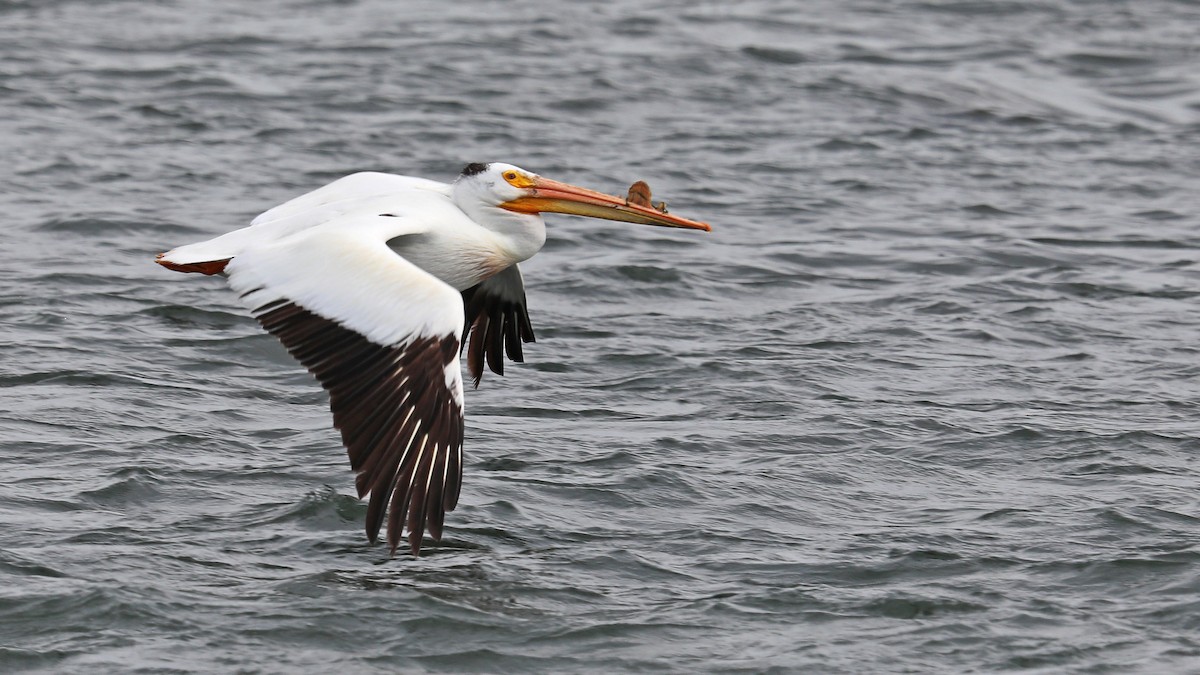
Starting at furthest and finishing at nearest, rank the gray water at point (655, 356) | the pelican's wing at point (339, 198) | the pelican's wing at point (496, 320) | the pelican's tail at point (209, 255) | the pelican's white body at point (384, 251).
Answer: the pelican's wing at point (496, 320) < the pelican's wing at point (339, 198) < the pelican's tail at point (209, 255) < the pelican's white body at point (384, 251) < the gray water at point (655, 356)

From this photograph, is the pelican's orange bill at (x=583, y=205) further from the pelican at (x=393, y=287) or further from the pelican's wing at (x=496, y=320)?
the pelican's wing at (x=496, y=320)

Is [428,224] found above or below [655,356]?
above

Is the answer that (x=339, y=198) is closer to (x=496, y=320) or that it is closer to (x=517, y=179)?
(x=517, y=179)

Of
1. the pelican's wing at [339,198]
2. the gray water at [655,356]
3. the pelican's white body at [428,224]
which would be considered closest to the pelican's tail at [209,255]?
the pelican's white body at [428,224]

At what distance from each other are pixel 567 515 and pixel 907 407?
2112 millimetres

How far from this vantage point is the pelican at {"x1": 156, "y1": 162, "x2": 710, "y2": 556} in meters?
6.03

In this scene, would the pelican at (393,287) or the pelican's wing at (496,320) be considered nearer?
the pelican at (393,287)

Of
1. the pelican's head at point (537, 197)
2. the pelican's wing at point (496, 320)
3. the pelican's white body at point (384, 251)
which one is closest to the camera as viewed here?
the pelican's white body at point (384, 251)

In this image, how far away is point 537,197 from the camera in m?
7.39

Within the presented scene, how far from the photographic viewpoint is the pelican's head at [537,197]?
290 inches

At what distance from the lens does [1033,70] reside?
15.9 meters

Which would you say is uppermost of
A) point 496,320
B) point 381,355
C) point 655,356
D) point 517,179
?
point 517,179

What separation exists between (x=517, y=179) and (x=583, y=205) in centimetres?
29

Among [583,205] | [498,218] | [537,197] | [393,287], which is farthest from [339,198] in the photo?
[393,287]
